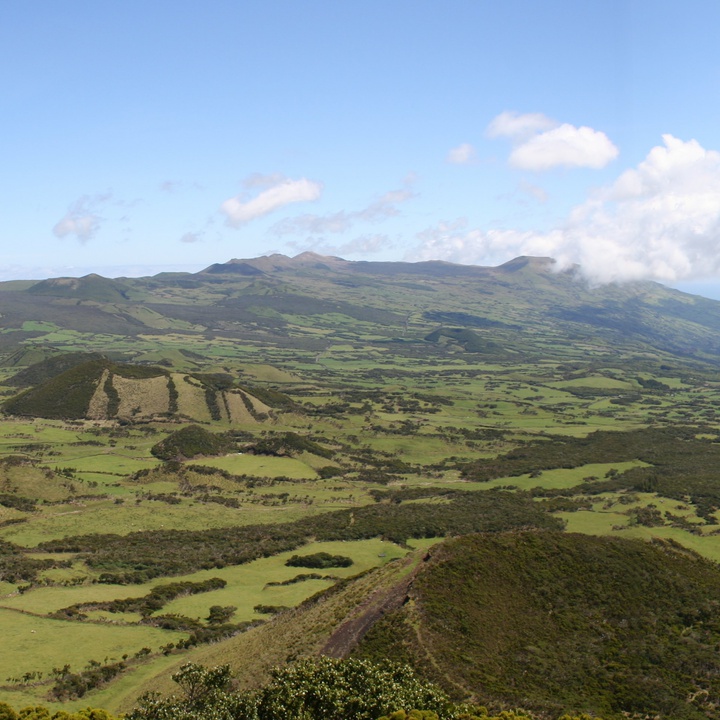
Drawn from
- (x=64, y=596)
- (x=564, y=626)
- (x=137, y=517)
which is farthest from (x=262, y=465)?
(x=564, y=626)

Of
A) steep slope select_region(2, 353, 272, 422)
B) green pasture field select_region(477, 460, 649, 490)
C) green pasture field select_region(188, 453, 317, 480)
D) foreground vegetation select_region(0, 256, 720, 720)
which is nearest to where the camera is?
foreground vegetation select_region(0, 256, 720, 720)

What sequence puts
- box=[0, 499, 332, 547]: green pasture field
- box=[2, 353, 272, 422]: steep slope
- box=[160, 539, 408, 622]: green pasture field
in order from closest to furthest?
box=[160, 539, 408, 622]: green pasture field < box=[0, 499, 332, 547]: green pasture field < box=[2, 353, 272, 422]: steep slope

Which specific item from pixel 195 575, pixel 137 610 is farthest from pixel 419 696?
pixel 195 575

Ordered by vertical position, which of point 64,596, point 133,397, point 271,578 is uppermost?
point 133,397

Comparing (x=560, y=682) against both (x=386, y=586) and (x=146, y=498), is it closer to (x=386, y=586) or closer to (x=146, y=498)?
(x=386, y=586)

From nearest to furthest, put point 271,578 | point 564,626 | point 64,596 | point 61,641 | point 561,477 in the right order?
point 564,626 < point 61,641 < point 64,596 < point 271,578 < point 561,477

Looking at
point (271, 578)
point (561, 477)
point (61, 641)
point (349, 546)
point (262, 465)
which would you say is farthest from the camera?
point (262, 465)

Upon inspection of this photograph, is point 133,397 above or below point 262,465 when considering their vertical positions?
above

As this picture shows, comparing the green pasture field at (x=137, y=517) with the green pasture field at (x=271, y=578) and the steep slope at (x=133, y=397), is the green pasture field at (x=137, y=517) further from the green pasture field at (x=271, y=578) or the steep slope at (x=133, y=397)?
the steep slope at (x=133, y=397)

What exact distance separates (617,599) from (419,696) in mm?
20454

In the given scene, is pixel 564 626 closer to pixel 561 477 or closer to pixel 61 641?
pixel 61 641

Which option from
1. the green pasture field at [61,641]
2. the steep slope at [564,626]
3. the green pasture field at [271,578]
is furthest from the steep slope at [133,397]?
the steep slope at [564,626]

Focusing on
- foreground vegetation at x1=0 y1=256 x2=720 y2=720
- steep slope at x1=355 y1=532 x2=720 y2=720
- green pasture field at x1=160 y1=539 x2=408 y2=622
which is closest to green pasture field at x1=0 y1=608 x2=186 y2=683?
foreground vegetation at x1=0 y1=256 x2=720 y2=720

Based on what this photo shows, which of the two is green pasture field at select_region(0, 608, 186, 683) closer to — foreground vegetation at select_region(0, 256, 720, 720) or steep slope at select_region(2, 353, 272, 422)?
foreground vegetation at select_region(0, 256, 720, 720)
